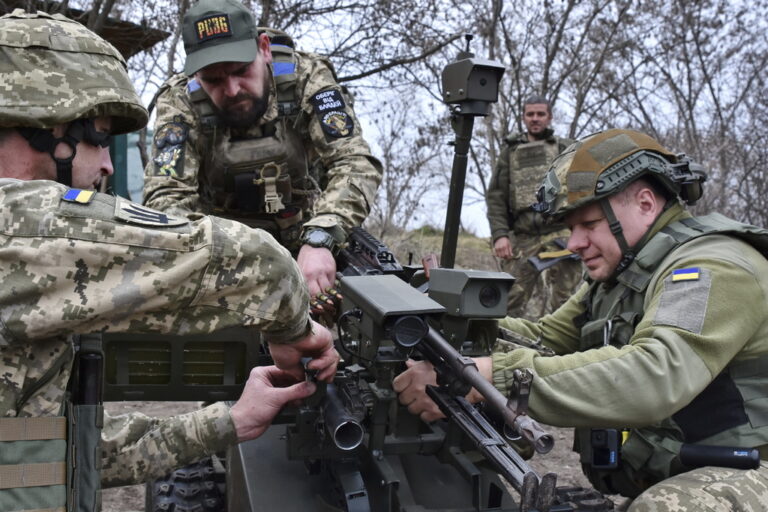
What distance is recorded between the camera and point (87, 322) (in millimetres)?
2109

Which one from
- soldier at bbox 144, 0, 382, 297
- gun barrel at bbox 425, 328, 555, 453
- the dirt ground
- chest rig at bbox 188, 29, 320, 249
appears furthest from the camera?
the dirt ground

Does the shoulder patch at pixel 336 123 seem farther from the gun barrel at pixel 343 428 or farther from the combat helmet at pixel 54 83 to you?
the gun barrel at pixel 343 428

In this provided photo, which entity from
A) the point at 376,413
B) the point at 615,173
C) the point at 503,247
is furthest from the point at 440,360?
the point at 503,247

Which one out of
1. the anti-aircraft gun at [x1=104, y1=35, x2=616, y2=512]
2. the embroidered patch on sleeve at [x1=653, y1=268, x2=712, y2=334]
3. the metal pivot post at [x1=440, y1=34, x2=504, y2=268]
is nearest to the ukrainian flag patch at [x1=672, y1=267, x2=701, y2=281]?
the embroidered patch on sleeve at [x1=653, y1=268, x2=712, y2=334]

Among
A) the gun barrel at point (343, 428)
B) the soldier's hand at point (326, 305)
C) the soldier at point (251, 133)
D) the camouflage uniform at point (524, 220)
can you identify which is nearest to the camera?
the gun barrel at point (343, 428)

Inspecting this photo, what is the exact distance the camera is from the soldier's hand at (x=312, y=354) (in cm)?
266

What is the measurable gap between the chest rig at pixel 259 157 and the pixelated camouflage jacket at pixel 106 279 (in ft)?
8.54

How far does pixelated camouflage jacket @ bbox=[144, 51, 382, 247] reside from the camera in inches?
188

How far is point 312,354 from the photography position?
109 inches

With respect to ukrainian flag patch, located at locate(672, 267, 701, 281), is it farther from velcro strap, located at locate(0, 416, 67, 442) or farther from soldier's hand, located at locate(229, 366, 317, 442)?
velcro strap, located at locate(0, 416, 67, 442)

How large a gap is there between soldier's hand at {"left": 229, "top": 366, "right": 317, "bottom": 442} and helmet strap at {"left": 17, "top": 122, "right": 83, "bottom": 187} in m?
0.96

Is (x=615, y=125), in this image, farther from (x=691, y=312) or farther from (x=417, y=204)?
(x=691, y=312)

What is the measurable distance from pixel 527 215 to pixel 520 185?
0.33 m

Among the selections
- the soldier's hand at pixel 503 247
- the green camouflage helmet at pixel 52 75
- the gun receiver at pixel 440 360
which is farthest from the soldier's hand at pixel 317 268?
the soldier's hand at pixel 503 247
